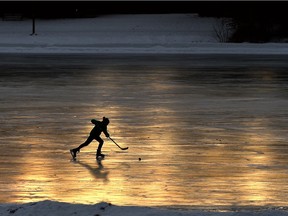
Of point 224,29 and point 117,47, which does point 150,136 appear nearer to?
point 117,47

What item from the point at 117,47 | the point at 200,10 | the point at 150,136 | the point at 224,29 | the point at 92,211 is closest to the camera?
the point at 92,211

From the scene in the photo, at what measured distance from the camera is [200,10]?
85.6 metres

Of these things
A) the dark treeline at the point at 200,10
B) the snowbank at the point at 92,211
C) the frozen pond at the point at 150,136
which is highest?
the snowbank at the point at 92,211

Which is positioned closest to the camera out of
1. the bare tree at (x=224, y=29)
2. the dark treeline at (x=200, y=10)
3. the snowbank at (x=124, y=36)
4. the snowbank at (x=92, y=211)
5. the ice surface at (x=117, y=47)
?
the snowbank at (x=92, y=211)

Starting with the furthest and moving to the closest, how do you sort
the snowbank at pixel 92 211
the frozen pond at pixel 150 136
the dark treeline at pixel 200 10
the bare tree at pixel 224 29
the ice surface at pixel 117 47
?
the bare tree at pixel 224 29, the dark treeline at pixel 200 10, the frozen pond at pixel 150 136, the ice surface at pixel 117 47, the snowbank at pixel 92 211

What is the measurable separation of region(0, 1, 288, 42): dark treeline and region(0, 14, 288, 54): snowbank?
1934mm

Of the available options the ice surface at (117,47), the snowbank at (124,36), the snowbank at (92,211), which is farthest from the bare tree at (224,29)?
the snowbank at (92,211)

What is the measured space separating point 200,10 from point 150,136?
69100mm

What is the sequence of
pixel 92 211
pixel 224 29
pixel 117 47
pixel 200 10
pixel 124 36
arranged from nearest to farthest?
1. pixel 92 211
2. pixel 117 47
3. pixel 124 36
4. pixel 224 29
5. pixel 200 10

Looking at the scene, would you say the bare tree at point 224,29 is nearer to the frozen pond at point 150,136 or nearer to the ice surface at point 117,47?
the ice surface at point 117,47

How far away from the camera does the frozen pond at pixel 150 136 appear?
39.1 feet

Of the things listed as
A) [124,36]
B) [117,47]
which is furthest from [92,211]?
[124,36]

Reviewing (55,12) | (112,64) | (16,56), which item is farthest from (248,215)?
(55,12)

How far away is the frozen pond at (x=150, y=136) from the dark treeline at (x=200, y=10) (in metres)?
32.1
